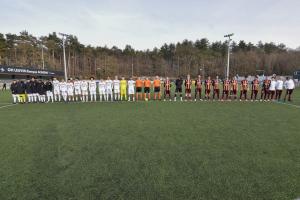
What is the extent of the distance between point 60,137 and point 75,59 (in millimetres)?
78616

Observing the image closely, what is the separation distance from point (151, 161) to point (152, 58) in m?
93.2

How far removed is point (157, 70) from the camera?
93438 millimetres

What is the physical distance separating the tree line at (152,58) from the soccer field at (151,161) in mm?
65542

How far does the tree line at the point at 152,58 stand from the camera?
67562 millimetres

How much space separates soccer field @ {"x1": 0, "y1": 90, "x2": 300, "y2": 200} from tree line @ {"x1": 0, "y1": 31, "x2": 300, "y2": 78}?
6554 centimetres

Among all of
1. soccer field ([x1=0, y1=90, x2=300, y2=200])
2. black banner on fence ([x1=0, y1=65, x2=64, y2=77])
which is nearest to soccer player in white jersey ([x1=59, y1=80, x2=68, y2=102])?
soccer field ([x1=0, y1=90, x2=300, y2=200])

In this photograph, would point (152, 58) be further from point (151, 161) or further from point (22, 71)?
point (151, 161)

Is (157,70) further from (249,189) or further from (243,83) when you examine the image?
(249,189)

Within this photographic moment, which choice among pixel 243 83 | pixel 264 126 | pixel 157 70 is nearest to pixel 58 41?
pixel 157 70

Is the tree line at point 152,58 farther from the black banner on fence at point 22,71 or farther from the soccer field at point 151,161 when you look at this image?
the soccer field at point 151,161

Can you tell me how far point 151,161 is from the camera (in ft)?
15.8

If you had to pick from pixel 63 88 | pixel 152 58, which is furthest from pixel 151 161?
pixel 152 58

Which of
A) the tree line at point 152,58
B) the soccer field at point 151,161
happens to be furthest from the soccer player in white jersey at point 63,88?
the tree line at point 152,58

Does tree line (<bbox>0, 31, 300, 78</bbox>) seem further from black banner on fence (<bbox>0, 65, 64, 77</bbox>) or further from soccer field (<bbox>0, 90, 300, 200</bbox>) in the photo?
soccer field (<bbox>0, 90, 300, 200</bbox>)
